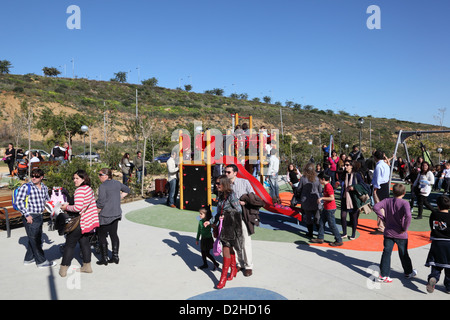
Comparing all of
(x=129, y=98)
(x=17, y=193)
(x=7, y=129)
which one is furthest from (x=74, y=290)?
(x=129, y=98)

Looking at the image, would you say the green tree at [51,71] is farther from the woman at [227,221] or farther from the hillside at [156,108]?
the woman at [227,221]

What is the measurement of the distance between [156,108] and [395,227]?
57.3 meters

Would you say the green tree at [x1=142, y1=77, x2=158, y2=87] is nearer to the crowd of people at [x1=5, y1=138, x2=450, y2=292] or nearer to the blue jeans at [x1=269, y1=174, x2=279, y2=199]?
the blue jeans at [x1=269, y1=174, x2=279, y2=199]

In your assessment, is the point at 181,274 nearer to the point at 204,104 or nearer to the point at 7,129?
the point at 7,129

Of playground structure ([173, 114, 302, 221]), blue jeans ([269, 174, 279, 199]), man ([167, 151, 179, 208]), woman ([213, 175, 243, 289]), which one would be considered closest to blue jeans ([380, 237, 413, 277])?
woman ([213, 175, 243, 289])

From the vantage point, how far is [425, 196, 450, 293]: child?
4.23 meters

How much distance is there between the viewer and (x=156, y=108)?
58938 mm

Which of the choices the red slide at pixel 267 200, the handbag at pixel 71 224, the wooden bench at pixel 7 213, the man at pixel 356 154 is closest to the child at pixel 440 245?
the red slide at pixel 267 200

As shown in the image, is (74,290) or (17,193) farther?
(17,193)

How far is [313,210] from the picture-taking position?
22.5 feet

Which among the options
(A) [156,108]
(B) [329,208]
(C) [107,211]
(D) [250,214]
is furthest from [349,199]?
(A) [156,108]

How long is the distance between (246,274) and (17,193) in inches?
149

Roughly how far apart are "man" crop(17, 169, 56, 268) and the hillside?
38.3 meters

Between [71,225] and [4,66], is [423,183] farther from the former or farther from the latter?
[4,66]
